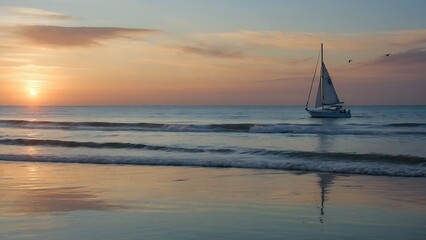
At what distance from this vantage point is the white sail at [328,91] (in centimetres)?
5564

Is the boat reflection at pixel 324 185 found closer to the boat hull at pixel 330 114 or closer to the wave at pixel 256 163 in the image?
the wave at pixel 256 163

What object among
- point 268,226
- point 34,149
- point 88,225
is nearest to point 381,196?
point 268,226

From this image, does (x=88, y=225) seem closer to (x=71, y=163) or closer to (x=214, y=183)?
(x=214, y=183)

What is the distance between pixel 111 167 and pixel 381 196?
28.8 feet

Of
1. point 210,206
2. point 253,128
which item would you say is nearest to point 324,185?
point 210,206

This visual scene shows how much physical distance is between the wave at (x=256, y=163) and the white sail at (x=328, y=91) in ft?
131

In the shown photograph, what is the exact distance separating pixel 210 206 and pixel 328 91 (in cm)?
4888

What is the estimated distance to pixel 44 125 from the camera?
42594 millimetres

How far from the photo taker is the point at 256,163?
16250mm

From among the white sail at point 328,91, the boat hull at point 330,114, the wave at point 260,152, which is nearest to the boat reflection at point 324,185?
the wave at point 260,152

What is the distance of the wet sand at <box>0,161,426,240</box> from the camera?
7.43 metres

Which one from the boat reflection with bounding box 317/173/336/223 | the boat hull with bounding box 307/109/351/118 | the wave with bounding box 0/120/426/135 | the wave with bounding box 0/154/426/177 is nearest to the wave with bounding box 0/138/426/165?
the wave with bounding box 0/154/426/177

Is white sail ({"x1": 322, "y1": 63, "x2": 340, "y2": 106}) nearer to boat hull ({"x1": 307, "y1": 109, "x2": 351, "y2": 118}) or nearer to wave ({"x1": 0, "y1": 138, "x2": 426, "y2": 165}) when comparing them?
boat hull ({"x1": 307, "y1": 109, "x2": 351, "y2": 118})

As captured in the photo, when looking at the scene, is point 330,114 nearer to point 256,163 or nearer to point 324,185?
point 256,163
